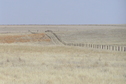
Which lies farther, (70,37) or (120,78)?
(70,37)

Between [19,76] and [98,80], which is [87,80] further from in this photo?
[19,76]

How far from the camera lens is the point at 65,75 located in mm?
16672

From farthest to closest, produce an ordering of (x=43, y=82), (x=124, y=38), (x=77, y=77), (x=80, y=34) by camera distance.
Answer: (x=80, y=34), (x=124, y=38), (x=77, y=77), (x=43, y=82)

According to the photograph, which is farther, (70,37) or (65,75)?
(70,37)

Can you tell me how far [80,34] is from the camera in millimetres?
89688

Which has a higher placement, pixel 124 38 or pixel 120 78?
pixel 120 78

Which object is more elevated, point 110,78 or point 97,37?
point 110,78

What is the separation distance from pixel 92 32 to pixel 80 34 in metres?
5.62

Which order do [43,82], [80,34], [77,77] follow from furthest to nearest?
[80,34], [77,77], [43,82]

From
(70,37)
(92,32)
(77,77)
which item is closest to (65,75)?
(77,77)

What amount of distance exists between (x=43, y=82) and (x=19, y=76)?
2.27 meters

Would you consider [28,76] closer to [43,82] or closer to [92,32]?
[43,82]

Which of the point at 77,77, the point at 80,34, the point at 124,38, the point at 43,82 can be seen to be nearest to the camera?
the point at 43,82

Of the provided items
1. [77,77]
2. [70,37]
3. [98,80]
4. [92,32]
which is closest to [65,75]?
[77,77]
